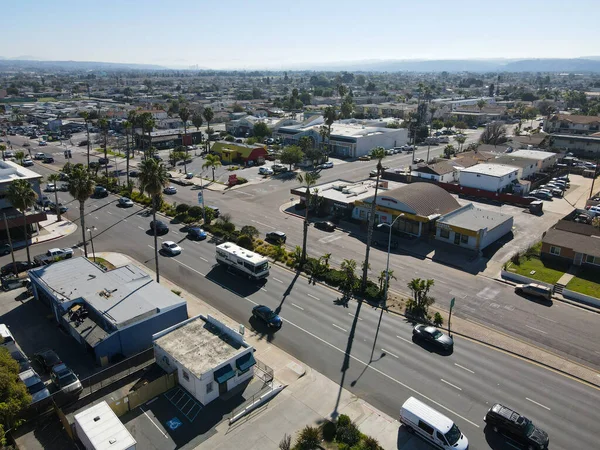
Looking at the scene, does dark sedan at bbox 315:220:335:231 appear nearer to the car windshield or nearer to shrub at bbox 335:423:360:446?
shrub at bbox 335:423:360:446

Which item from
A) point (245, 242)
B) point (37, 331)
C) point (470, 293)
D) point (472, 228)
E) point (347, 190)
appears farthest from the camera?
point (347, 190)

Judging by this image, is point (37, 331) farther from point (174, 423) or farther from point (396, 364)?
point (396, 364)

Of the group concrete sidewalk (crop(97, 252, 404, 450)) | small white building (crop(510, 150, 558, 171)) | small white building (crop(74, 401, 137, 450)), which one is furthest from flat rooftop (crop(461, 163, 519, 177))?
small white building (crop(74, 401, 137, 450))

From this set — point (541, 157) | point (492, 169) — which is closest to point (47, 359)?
point (492, 169)

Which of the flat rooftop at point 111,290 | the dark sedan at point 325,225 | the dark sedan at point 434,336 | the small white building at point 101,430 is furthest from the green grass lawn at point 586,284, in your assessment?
the small white building at point 101,430

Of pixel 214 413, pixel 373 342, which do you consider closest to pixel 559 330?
pixel 373 342

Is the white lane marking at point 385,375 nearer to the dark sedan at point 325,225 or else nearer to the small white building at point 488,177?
the dark sedan at point 325,225
